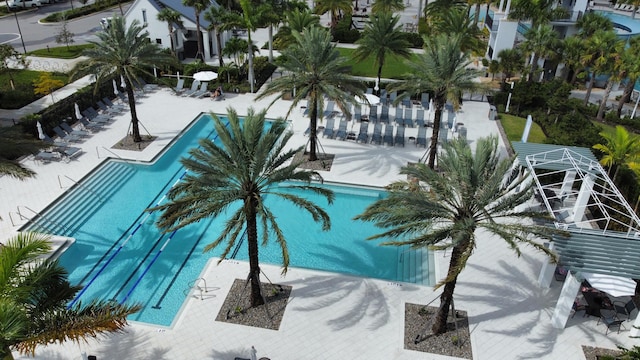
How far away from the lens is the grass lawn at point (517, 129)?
2638cm

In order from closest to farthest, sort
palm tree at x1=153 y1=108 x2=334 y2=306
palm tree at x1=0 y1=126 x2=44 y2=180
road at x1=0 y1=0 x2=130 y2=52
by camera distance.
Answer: palm tree at x1=153 y1=108 x2=334 y2=306 → palm tree at x1=0 y1=126 x2=44 y2=180 → road at x1=0 y1=0 x2=130 y2=52

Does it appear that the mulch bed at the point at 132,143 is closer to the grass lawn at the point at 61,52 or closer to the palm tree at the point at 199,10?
the palm tree at the point at 199,10

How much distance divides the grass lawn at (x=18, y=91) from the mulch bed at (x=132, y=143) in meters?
7.31

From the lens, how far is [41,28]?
4469 cm

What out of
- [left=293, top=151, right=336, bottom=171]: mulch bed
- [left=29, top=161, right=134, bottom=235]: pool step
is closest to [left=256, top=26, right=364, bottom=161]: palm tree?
[left=293, top=151, right=336, bottom=171]: mulch bed

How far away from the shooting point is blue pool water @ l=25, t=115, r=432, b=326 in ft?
52.2

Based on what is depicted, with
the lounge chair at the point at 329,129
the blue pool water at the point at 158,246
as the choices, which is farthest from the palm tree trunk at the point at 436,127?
the lounge chair at the point at 329,129

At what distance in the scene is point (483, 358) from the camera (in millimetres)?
13305

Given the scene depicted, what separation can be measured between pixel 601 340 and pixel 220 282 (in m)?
11.5

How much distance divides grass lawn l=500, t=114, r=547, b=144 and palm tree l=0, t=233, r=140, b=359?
74.8 ft

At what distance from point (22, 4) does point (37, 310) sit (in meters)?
53.5

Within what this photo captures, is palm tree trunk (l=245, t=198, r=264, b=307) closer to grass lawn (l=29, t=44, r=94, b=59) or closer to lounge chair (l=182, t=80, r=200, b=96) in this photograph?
lounge chair (l=182, t=80, r=200, b=96)

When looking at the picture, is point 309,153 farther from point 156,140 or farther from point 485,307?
point 485,307

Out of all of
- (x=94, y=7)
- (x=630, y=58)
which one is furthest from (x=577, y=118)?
(x=94, y=7)
